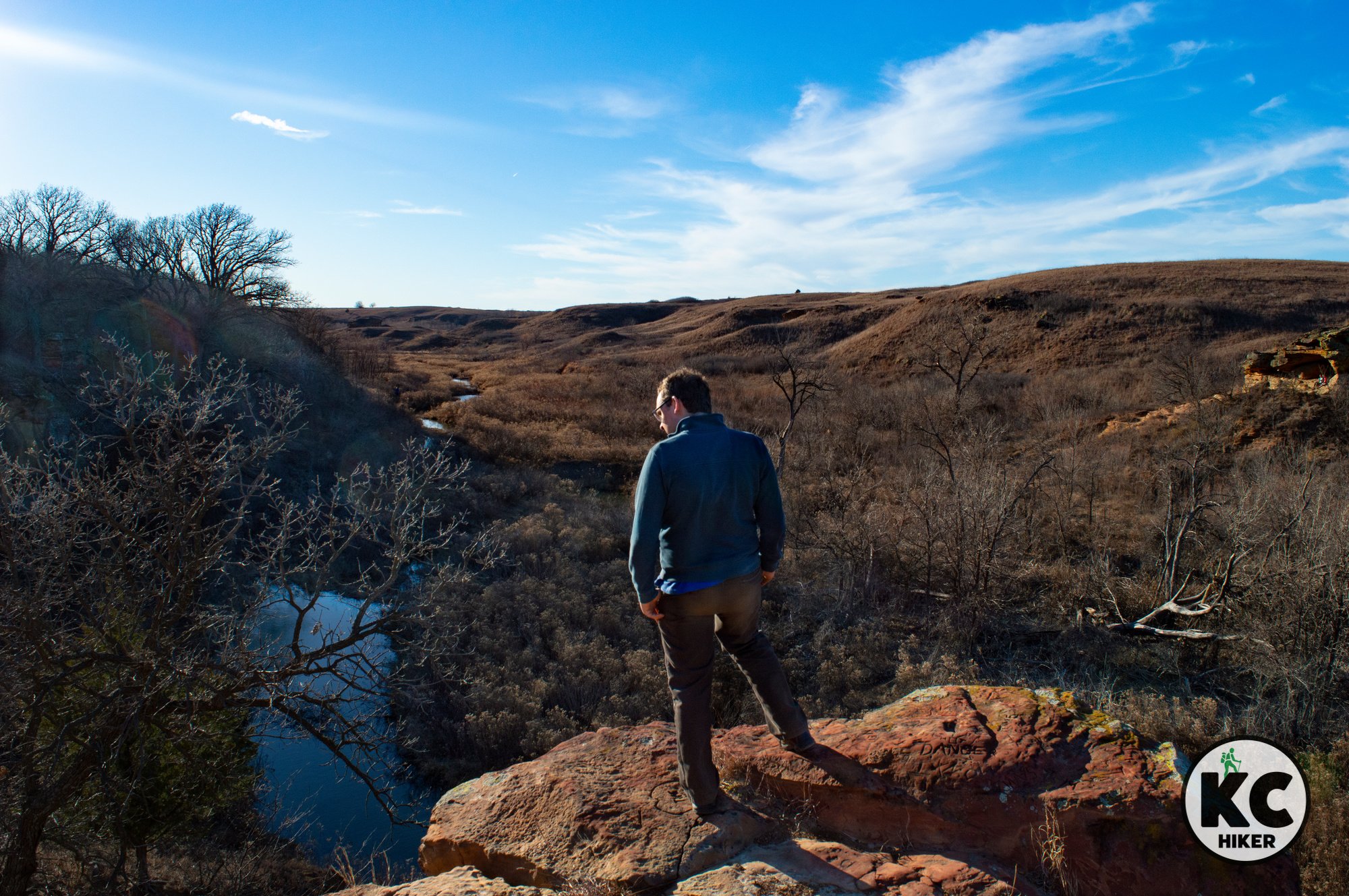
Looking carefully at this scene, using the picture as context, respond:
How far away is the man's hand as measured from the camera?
298 centimetres

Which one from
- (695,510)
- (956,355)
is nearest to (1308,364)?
(956,355)

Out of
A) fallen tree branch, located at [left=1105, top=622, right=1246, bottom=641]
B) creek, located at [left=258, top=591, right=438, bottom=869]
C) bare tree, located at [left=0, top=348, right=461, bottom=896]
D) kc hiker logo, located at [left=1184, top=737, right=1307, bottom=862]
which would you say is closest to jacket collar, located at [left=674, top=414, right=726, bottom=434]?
kc hiker logo, located at [left=1184, top=737, right=1307, bottom=862]

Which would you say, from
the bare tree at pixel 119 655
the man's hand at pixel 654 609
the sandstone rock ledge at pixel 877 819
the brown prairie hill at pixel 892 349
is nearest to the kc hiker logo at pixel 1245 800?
the sandstone rock ledge at pixel 877 819

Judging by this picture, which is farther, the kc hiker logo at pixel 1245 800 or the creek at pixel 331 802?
the creek at pixel 331 802

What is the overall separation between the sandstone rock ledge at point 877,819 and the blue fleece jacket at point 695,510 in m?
1.10

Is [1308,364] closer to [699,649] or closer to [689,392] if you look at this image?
[689,392]

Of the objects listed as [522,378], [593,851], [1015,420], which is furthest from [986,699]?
[522,378]

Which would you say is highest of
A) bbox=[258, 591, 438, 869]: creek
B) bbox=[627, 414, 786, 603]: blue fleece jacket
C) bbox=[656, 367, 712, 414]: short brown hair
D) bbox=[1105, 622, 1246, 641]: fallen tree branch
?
bbox=[656, 367, 712, 414]: short brown hair

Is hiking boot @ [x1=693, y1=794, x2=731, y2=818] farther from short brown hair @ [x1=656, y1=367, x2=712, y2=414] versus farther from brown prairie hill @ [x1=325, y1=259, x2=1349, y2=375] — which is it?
brown prairie hill @ [x1=325, y1=259, x2=1349, y2=375]

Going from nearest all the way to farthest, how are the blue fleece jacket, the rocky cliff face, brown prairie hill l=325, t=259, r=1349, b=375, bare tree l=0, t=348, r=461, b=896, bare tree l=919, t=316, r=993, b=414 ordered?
the blue fleece jacket → bare tree l=0, t=348, r=461, b=896 → the rocky cliff face → bare tree l=919, t=316, r=993, b=414 → brown prairie hill l=325, t=259, r=1349, b=375

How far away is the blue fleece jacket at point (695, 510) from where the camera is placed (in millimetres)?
2963

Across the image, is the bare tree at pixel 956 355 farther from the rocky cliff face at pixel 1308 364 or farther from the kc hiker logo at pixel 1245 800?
the kc hiker logo at pixel 1245 800

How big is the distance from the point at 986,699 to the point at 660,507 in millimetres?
2167

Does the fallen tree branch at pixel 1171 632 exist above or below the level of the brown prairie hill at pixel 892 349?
below
